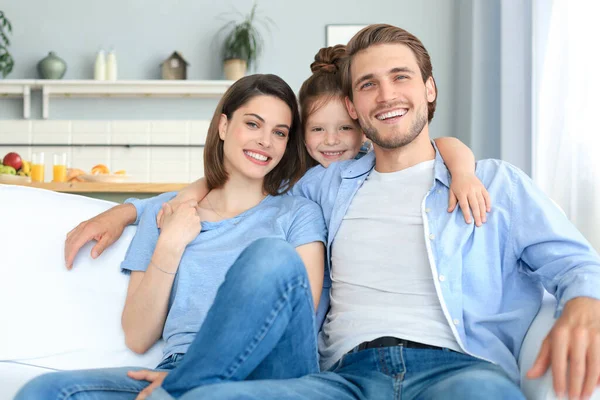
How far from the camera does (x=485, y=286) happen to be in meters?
1.41

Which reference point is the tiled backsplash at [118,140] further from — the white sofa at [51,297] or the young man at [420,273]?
the young man at [420,273]

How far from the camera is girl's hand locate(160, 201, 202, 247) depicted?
1.58 m

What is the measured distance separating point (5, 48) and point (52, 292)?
12.1 ft

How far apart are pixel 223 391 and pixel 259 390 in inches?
2.7

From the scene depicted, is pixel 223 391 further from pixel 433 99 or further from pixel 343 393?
pixel 433 99

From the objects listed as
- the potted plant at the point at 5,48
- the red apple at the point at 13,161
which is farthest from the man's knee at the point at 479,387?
the potted plant at the point at 5,48

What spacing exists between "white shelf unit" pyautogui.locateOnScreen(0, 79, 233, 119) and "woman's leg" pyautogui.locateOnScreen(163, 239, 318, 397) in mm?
3548

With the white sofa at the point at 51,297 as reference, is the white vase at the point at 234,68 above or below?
above

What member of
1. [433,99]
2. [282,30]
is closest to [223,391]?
[433,99]

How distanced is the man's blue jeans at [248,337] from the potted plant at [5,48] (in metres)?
3.98

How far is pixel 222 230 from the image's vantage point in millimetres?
1670

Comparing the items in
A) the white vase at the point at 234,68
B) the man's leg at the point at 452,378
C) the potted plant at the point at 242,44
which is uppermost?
the potted plant at the point at 242,44

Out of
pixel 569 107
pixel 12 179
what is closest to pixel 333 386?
pixel 569 107

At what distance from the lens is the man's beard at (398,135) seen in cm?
160
